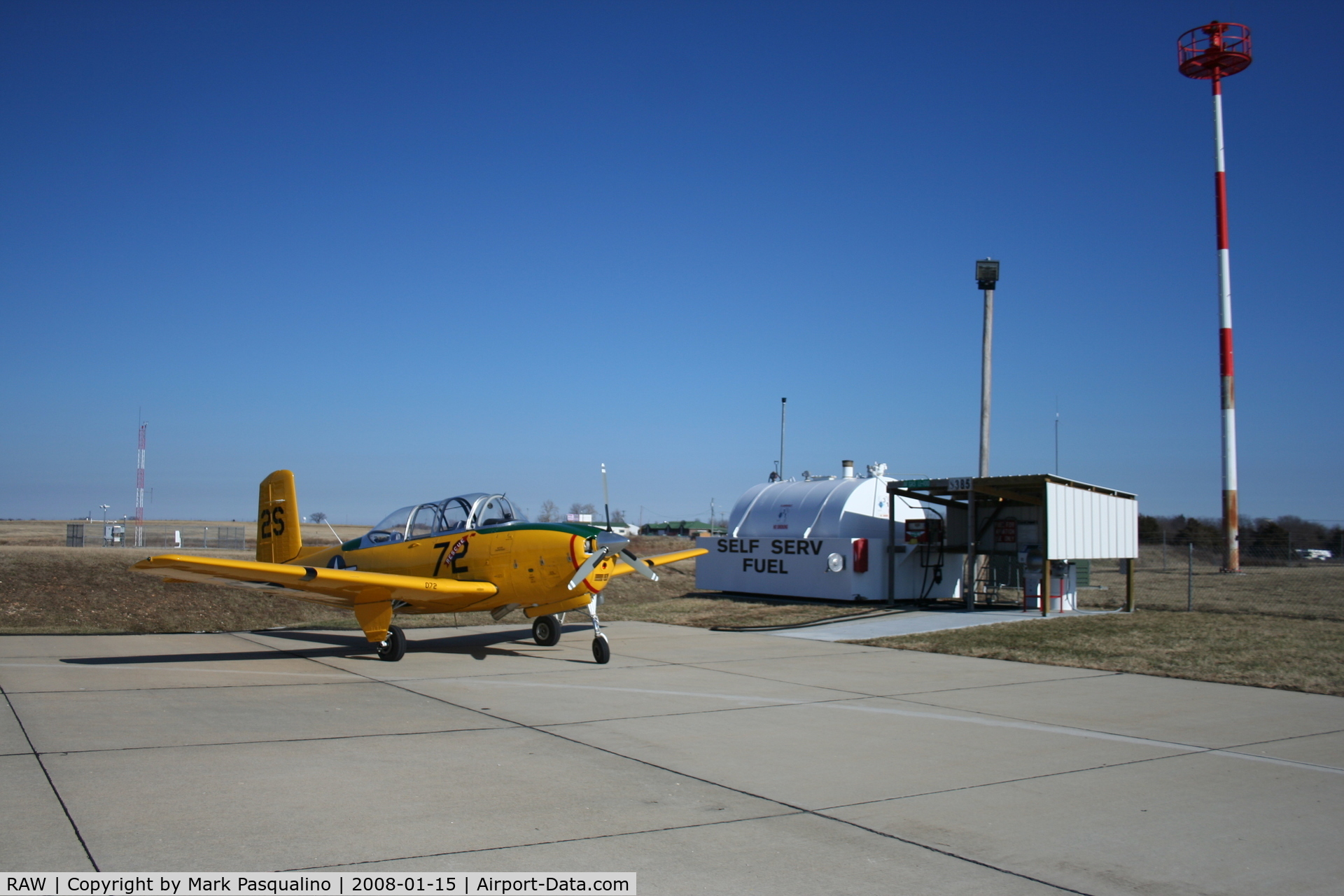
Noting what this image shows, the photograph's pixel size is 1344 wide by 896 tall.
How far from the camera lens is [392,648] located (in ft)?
41.0

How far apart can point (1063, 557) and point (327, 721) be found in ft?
47.1

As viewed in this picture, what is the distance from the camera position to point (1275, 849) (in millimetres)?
5008

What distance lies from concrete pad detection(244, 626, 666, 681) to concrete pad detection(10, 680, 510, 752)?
5.42 feet

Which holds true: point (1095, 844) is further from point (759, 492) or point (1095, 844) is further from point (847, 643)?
point (759, 492)

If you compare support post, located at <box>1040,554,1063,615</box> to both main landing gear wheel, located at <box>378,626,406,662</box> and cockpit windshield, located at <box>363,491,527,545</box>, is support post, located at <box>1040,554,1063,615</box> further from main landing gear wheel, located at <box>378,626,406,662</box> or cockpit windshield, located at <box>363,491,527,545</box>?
main landing gear wheel, located at <box>378,626,406,662</box>

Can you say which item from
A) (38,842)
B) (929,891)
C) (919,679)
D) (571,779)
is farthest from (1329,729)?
(38,842)

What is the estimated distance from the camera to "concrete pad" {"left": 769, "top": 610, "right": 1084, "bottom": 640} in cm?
1569

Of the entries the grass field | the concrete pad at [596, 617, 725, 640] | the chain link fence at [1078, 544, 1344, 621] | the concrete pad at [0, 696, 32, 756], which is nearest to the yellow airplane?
the concrete pad at [596, 617, 725, 640]

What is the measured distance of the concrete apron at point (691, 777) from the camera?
4645 mm

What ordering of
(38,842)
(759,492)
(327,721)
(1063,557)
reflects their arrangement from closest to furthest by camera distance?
(38,842)
(327,721)
(1063,557)
(759,492)

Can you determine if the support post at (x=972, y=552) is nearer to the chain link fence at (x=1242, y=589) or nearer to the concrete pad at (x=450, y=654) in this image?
the chain link fence at (x=1242, y=589)

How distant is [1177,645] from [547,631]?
30.9 feet

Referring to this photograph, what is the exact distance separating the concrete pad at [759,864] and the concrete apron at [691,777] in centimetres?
2

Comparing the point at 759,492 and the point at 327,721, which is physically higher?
the point at 759,492
